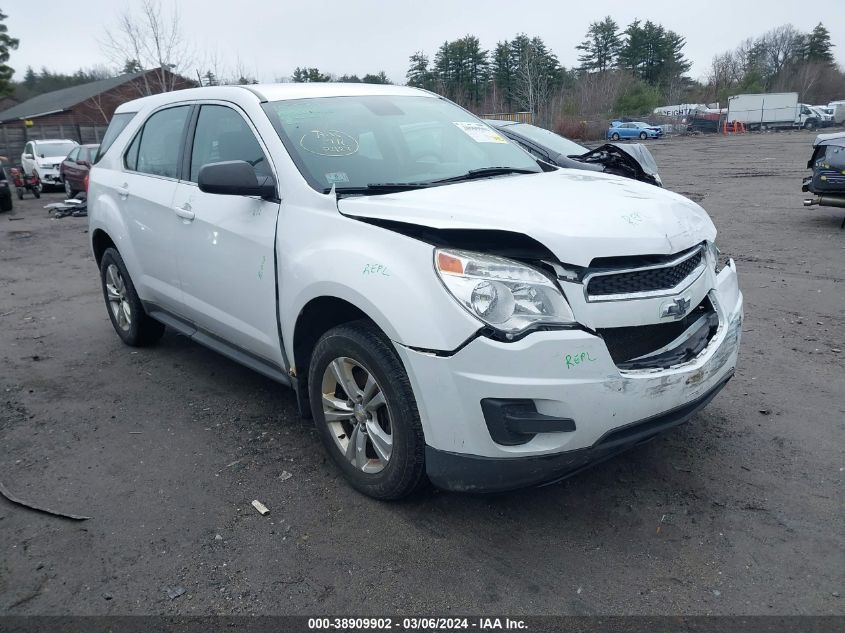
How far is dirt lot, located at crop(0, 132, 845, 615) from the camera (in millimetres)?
2648

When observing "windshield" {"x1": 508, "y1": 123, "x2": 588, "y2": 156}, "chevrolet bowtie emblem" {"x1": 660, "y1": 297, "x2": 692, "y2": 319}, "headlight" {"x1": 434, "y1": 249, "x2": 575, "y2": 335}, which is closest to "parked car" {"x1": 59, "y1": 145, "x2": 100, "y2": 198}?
"windshield" {"x1": 508, "y1": 123, "x2": 588, "y2": 156}

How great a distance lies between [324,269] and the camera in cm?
314

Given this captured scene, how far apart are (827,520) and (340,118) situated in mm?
3122

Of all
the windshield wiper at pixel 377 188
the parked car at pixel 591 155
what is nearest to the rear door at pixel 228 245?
the windshield wiper at pixel 377 188

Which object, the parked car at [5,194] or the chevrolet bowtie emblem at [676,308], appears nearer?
the chevrolet bowtie emblem at [676,308]

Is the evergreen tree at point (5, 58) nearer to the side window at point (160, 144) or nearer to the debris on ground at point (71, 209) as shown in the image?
the debris on ground at point (71, 209)

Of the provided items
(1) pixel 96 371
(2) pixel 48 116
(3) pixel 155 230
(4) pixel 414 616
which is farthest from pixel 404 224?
(2) pixel 48 116

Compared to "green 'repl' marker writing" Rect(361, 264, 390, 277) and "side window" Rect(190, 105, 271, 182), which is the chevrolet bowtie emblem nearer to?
"green 'repl' marker writing" Rect(361, 264, 390, 277)

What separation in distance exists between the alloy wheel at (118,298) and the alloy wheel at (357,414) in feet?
9.26

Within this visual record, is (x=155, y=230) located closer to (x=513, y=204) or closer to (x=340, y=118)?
(x=340, y=118)

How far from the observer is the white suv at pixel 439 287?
266 cm

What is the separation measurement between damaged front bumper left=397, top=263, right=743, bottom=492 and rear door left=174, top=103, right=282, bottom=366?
120 centimetres

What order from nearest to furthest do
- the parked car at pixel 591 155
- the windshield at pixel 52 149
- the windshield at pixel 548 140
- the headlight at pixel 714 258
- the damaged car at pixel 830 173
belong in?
the headlight at pixel 714 258, the parked car at pixel 591 155, the windshield at pixel 548 140, the damaged car at pixel 830 173, the windshield at pixel 52 149

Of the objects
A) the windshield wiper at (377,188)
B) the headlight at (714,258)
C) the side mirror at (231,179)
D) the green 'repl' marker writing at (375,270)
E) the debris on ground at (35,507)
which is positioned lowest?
the debris on ground at (35,507)
